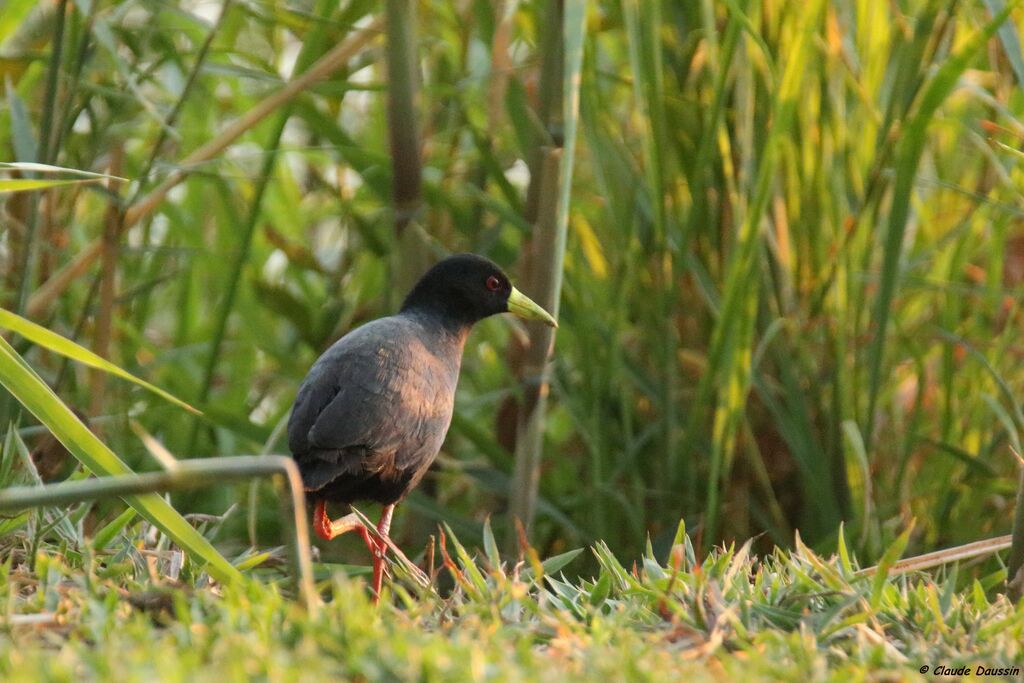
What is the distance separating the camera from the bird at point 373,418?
247 centimetres

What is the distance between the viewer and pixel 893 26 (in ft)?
11.5

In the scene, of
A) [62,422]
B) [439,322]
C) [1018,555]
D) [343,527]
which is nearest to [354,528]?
[343,527]

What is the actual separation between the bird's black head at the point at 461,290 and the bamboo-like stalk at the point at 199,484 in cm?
143

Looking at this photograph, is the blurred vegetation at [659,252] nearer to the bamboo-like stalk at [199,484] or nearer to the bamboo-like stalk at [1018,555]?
the bamboo-like stalk at [1018,555]

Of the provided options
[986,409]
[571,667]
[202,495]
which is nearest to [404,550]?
[202,495]

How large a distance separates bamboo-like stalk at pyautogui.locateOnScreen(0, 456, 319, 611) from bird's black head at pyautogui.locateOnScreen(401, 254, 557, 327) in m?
1.43

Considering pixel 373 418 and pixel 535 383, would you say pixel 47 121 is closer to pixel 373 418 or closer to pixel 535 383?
pixel 373 418

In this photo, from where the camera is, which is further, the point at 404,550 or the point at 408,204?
the point at 404,550

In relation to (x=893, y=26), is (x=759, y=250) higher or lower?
lower

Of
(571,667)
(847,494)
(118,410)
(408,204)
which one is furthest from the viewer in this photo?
(118,410)

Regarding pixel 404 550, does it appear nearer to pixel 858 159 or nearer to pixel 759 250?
pixel 759 250

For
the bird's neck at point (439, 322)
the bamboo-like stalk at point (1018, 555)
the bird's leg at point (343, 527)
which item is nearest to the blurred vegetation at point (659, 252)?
the bird's neck at point (439, 322)

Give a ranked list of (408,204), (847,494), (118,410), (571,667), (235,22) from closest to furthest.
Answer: (571,667), (408,204), (847,494), (118,410), (235,22)

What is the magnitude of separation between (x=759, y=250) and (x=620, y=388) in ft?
1.74
